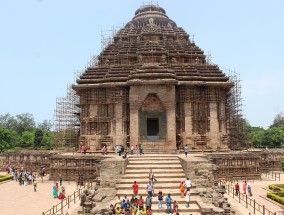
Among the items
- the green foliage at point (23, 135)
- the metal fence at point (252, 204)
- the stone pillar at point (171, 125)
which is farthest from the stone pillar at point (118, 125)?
the green foliage at point (23, 135)

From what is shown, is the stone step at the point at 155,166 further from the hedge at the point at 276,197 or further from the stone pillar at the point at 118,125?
the stone pillar at the point at 118,125

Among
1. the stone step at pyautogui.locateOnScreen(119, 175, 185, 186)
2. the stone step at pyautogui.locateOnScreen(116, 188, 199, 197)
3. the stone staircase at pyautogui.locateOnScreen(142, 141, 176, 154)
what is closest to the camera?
the stone step at pyautogui.locateOnScreen(116, 188, 199, 197)

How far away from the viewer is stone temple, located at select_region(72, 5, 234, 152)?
26516mm

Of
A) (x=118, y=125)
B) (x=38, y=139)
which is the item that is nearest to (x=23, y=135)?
(x=38, y=139)

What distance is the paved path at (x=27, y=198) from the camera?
50.9ft

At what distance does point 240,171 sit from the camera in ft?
77.4

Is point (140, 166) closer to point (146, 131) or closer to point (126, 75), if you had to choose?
point (146, 131)

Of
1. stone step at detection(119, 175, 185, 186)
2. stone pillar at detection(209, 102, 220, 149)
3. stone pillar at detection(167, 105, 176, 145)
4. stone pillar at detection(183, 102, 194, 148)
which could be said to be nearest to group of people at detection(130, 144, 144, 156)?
stone pillar at detection(167, 105, 176, 145)

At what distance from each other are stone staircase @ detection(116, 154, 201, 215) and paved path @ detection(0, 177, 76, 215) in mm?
4008

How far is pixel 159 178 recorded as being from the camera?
58.3 feet

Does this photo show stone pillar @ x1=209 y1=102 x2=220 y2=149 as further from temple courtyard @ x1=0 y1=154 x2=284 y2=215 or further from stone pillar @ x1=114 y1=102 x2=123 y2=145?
stone pillar @ x1=114 y1=102 x2=123 y2=145

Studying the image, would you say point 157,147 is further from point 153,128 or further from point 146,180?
point 146,180

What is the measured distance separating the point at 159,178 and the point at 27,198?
781 centimetres

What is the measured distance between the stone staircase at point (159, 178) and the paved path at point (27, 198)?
4.01m
